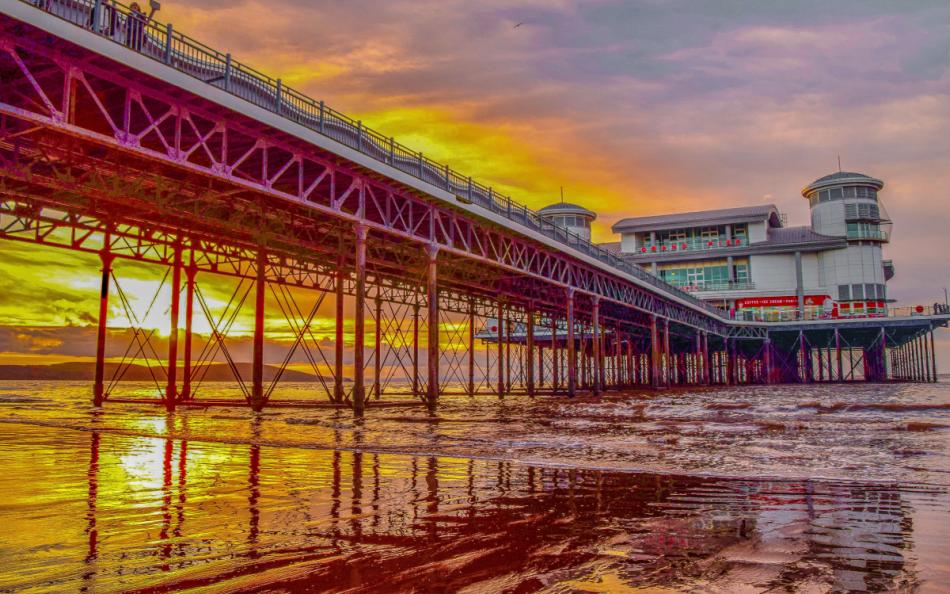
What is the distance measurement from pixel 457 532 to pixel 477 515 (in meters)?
0.79

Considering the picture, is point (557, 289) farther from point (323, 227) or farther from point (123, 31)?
point (123, 31)

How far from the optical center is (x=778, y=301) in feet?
260

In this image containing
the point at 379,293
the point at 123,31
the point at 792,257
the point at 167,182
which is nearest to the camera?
the point at 123,31

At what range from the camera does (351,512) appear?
598 centimetres

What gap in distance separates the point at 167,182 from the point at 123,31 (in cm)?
534

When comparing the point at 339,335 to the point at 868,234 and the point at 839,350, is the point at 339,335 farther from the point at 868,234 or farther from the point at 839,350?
the point at 868,234

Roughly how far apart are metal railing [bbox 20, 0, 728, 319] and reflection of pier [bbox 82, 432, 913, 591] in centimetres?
1053

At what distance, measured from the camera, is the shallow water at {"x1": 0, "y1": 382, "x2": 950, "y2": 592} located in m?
4.01

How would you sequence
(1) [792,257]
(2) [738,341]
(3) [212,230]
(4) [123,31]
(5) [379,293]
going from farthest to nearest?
(2) [738,341]
(1) [792,257]
(5) [379,293]
(3) [212,230]
(4) [123,31]

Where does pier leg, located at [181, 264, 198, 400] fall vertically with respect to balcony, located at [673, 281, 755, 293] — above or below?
below

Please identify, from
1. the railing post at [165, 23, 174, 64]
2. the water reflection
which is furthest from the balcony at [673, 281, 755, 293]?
the water reflection

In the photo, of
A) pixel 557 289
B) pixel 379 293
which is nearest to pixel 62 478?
pixel 379 293

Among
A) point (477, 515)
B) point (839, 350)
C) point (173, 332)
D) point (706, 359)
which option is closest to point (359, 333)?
point (173, 332)

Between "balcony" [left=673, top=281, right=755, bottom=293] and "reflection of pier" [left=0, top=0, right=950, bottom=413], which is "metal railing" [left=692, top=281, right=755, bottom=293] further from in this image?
"reflection of pier" [left=0, top=0, right=950, bottom=413]
